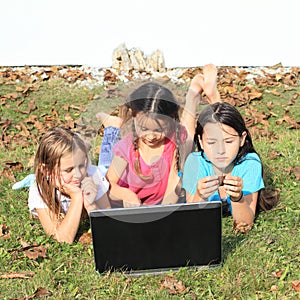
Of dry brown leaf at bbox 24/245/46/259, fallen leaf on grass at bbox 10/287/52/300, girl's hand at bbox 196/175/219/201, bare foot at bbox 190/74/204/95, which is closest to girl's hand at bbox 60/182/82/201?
dry brown leaf at bbox 24/245/46/259

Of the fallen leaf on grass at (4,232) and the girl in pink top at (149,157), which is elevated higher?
the girl in pink top at (149,157)

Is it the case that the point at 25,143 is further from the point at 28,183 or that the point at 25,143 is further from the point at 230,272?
the point at 230,272

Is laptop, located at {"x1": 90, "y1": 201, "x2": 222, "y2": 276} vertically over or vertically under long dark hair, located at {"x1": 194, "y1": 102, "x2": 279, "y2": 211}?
under

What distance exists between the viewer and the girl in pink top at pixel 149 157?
3846 millimetres

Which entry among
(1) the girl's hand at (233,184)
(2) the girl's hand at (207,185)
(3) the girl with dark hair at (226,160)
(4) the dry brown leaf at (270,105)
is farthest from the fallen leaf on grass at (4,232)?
(4) the dry brown leaf at (270,105)

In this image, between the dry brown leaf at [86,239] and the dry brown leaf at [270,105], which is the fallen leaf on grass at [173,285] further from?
the dry brown leaf at [270,105]

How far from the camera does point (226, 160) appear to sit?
395 cm

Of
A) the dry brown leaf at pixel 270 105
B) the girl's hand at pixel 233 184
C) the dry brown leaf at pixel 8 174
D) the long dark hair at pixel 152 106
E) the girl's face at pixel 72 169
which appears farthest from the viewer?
the dry brown leaf at pixel 270 105

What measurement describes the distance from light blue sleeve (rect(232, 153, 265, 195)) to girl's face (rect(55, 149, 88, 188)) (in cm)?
115

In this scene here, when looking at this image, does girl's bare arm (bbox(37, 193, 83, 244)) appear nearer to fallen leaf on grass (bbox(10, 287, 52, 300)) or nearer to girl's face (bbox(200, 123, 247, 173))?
fallen leaf on grass (bbox(10, 287, 52, 300))

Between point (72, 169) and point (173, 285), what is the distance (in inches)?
43.3

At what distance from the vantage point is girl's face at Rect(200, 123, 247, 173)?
3852mm

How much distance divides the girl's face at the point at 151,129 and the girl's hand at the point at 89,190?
0.48 meters

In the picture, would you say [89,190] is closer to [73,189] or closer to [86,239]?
[73,189]
